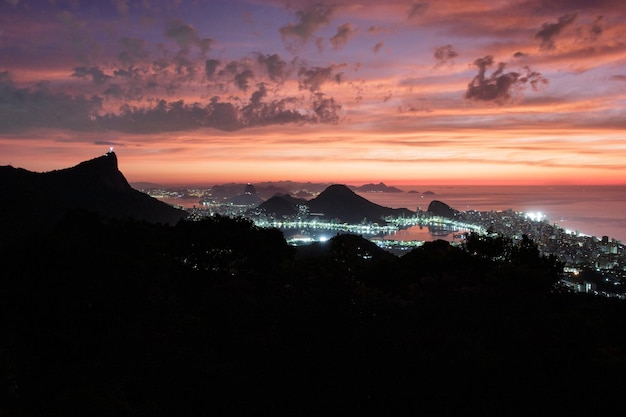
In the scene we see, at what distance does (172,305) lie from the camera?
12078mm

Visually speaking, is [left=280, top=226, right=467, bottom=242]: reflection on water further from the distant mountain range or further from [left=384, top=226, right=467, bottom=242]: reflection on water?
→ the distant mountain range

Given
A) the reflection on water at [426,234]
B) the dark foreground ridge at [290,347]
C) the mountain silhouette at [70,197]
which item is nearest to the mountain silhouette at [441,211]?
the reflection on water at [426,234]

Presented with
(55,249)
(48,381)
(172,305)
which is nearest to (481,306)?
(172,305)

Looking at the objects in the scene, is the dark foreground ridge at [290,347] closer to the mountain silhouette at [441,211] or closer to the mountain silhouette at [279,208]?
the mountain silhouette at [279,208]

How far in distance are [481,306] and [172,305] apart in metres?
7.90

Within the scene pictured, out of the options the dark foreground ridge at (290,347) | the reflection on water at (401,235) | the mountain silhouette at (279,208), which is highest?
the mountain silhouette at (279,208)

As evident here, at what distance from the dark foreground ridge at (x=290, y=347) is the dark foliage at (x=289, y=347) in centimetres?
3

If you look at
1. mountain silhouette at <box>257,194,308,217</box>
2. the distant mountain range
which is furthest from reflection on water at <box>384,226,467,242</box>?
mountain silhouette at <box>257,194,308,217</box>

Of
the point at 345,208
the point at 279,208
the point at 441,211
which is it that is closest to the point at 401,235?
the point at 345,208

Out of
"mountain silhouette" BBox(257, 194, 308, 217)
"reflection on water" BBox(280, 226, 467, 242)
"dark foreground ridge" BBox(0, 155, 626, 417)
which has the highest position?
"mountain silhouette" BBox(257, 194, 308, 217)

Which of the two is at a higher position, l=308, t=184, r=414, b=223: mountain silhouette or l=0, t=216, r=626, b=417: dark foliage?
l=308, t=184, r=414, b=223: mountain silhouette

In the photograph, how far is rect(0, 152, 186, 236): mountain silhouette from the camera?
3138 cm

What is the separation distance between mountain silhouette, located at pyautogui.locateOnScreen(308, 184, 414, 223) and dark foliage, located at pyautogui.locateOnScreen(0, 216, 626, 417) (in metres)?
81.1

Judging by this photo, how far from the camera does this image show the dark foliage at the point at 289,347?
8.52 metres
